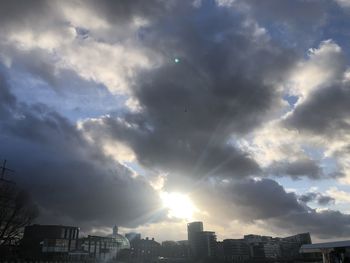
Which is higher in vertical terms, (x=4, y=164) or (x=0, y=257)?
(x=4, y=164)

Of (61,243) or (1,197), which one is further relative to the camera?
(61,243)

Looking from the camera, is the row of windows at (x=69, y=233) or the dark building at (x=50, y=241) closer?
the dark building at (x=50, y=241)

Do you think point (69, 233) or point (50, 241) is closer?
point (50, 241)

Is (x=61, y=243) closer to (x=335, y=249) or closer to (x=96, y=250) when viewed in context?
(x=96, y=250)

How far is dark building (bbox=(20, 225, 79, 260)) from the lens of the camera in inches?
6358

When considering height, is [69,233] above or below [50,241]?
above

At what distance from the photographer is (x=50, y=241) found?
164 metres

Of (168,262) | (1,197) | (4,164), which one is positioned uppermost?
(4,164)

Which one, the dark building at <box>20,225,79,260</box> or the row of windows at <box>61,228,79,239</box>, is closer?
the dark building at <box>20,225,79,260</box>

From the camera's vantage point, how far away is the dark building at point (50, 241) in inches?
6358

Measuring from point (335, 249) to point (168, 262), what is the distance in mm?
159265

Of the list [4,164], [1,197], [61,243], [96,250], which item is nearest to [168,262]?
[96,250]

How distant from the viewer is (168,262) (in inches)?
7854

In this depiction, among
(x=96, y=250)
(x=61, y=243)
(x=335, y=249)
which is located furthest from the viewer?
(x=96, y=250)
